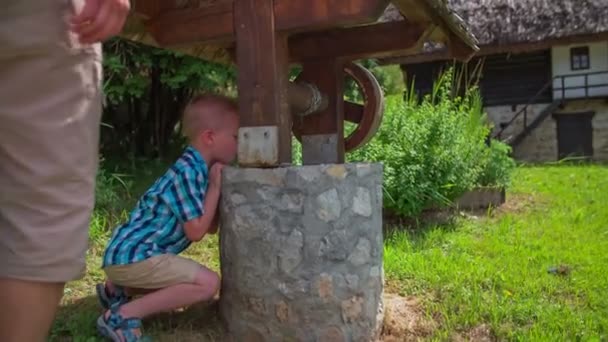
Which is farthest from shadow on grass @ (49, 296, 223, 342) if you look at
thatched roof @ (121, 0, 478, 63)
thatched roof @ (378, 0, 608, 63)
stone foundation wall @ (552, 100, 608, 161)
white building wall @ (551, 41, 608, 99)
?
white building wall @ (551, 41, 608, 99)

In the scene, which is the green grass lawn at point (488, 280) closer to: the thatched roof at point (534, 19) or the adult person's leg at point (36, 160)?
the adult person's leg at point (36, 160)

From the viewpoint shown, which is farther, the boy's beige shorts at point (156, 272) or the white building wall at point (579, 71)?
the white building wall at point (579, 71)

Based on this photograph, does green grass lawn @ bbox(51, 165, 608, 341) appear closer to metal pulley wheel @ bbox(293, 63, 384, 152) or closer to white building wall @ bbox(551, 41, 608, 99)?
metal pulley wheel @ bbox(293, 63, 384, 152)

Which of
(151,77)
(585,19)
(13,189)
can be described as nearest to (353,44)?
(13,189)

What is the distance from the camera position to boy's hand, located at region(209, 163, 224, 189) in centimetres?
258

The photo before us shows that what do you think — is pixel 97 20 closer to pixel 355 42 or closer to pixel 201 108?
pixel 201 108

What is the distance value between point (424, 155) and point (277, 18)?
3.30 metres

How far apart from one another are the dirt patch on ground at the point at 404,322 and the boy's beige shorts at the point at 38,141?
1772 mm

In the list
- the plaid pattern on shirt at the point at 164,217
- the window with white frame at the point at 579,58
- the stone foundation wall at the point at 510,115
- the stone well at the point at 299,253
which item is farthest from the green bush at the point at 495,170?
the window with white frame at the point at 579,58

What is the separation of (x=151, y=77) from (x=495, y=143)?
3.89 meters

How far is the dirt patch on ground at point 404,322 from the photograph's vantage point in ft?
9.05

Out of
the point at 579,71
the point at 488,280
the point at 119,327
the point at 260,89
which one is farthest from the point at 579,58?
the point at 119,327

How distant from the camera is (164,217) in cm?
253

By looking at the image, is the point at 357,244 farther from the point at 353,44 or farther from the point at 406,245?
the point at 406,245
